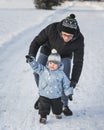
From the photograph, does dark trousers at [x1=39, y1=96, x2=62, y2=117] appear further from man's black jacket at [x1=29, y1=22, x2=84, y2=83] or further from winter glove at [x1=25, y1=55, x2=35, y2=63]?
winter glove at [x1=25, y1=55, x2=35, y2=63]

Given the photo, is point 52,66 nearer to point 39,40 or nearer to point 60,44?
point 60,44

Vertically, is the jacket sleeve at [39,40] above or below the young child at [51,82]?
above

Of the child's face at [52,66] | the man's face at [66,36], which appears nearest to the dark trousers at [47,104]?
the child's face at [52,66]

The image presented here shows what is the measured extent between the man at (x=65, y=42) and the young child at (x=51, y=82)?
0.19 m

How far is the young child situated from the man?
7.6 inches

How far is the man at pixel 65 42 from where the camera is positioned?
19.7ft

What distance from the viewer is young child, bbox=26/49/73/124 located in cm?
604

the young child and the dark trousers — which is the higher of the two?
the young child

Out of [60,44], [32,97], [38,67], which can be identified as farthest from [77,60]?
[32,97]

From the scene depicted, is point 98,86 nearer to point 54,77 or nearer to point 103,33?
point 54,77

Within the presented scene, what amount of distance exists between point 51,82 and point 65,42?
621 millimetres

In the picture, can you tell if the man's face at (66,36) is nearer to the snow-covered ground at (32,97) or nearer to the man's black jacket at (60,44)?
the man's black jacket at (60,44)

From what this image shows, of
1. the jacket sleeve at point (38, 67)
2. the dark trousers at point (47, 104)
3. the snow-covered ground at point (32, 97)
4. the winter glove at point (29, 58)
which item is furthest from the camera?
the snow-covered ground at point (32, 97)

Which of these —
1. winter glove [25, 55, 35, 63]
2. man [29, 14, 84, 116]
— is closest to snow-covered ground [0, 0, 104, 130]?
man [29, 14, 84, 116]
